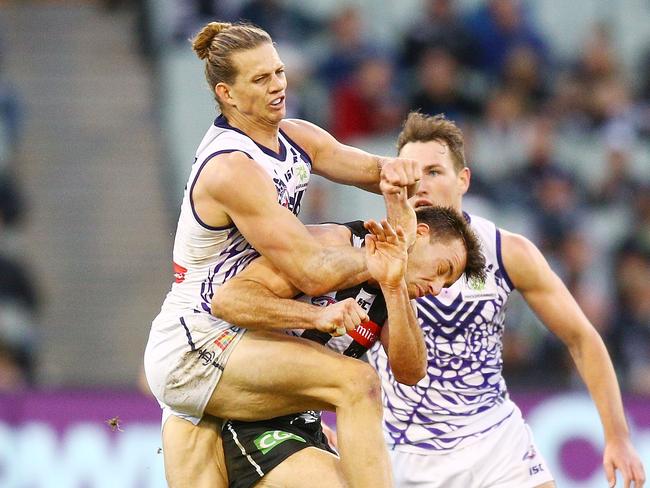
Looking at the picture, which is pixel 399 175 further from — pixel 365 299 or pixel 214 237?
pixel 214 237

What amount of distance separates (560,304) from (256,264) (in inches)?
62.8

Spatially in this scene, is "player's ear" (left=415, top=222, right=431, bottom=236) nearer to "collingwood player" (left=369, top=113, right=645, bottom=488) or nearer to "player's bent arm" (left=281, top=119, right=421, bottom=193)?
"player's bent arm" (left=281, top=119, right=421, bottom=193)

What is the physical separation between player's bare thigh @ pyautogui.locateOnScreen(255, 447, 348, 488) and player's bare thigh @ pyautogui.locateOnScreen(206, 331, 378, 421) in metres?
0.22

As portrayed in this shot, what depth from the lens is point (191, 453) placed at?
5.41 m

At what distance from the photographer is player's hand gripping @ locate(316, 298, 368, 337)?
189 inches

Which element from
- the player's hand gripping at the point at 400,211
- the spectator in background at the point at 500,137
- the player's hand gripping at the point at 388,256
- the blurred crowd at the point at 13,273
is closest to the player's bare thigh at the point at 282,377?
the player's hand gripping at the point at 388,256

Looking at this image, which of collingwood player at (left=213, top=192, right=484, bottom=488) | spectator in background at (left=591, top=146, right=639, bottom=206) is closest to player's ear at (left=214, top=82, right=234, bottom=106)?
collingwood player at (left=213, top=192, right=484, bottom=488)

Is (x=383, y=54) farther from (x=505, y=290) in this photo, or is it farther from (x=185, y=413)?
(x=185, y=413)

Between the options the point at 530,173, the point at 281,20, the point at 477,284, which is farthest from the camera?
the point at 281,20

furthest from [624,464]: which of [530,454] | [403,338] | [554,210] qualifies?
[554,210]

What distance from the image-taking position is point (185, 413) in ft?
17.5

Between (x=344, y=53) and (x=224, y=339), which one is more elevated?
(x=344, y=53)

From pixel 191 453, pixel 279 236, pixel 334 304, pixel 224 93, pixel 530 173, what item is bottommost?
pixel 191 453

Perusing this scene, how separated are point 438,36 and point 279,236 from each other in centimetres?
673
